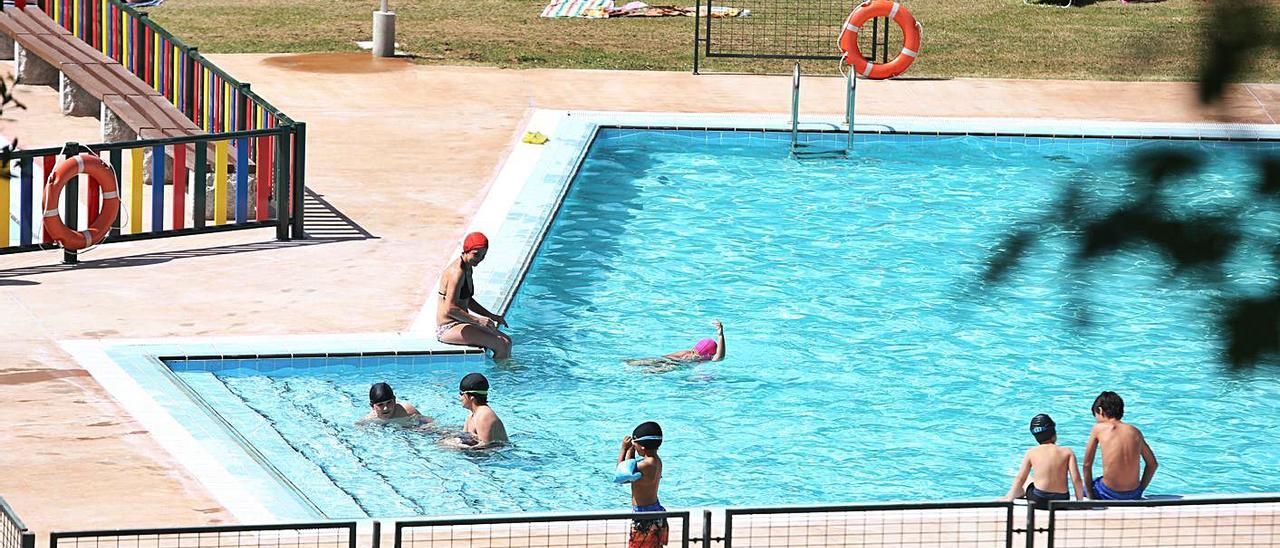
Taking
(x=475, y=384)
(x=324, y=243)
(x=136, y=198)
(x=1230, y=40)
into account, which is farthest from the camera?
(x=324, y=243)

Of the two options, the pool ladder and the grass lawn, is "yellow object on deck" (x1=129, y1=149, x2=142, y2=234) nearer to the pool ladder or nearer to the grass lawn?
the pool ladder

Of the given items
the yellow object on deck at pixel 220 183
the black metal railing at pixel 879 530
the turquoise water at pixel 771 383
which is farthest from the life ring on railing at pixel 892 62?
the black metal railing at pixel 879 530

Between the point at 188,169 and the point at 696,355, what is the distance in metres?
5.59

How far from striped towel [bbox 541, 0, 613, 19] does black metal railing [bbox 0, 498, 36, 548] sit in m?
21.5

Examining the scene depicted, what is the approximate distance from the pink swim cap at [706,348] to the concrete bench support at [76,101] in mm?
8564

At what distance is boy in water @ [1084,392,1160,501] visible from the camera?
31.8 feet

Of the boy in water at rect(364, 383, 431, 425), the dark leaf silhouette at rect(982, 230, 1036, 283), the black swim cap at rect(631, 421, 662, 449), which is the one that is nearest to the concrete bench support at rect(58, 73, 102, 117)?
the boy in water at rect(364, 383, 431, 425)

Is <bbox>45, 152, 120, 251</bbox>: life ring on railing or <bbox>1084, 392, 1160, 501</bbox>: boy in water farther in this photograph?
<bbox>45, 152, 120, 251</bbox>: life ring on railing

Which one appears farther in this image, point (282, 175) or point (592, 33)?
point (592, 33)

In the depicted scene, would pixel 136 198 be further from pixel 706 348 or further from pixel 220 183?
pixel 706 348

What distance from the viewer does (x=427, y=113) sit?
20.6 meters

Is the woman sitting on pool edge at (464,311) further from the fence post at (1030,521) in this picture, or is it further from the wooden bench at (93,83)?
the fence post at (1030,521)

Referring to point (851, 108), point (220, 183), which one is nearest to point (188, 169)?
point (220, 183)

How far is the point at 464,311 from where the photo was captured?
39.8ft
